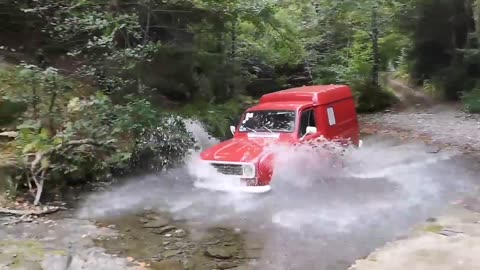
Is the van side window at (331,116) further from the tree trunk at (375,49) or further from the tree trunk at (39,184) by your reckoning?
the tree trunk at (375,49)

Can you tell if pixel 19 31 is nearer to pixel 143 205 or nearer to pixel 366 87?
pixel 143 205

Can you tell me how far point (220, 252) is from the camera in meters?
7.53

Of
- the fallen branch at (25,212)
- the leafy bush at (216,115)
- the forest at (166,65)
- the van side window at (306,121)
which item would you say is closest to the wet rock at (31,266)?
the fallen branch at (25,212)

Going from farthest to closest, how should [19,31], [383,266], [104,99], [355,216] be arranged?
[19,31] < [104,99] < [355,216] < [383,266]

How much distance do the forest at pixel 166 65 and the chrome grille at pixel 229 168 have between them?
2981 millimetres

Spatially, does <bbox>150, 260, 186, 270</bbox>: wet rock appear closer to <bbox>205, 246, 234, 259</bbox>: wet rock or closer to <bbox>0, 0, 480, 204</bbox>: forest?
<bbox>205, 246, 234, 259</bbox>: wet rock

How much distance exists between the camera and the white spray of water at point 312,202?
7.62 m

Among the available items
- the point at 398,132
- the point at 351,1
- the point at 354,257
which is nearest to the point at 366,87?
the point at 351,1

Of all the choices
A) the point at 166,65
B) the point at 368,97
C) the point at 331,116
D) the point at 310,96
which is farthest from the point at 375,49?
the point at 310,96

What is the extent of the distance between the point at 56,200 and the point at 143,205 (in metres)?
1.79

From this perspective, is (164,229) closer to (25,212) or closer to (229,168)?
(229,168)

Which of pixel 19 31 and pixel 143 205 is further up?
pixel 19 31

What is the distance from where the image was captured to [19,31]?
15969mm

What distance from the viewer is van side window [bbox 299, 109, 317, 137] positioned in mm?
10566
